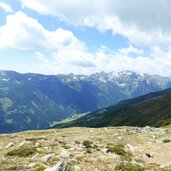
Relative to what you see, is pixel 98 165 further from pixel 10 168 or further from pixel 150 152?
pixel 150 152

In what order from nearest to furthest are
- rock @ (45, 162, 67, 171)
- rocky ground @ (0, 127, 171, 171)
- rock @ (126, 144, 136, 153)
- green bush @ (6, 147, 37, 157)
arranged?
rock @ (45, 162, 67, 171) < rocky ground @ (0, 127, 171, 171) < green bush @ (6, 147, 37, 157) < rock @ (126, 144, 136, 153)

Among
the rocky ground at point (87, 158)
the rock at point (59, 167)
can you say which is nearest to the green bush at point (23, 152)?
the rocky ground at point (87, 158)

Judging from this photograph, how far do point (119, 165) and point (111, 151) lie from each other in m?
9.63

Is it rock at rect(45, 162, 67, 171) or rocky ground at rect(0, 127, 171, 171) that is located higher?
rock at rect(45, 162, 67, 171)

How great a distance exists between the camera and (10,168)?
81.1 ft

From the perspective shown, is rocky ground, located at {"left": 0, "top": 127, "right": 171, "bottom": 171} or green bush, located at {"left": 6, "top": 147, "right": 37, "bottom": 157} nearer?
rocky ground, located at {"left": 0, "top": 127, "right": 171, "bottom": 171}

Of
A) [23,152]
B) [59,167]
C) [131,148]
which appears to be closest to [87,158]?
[23,152]

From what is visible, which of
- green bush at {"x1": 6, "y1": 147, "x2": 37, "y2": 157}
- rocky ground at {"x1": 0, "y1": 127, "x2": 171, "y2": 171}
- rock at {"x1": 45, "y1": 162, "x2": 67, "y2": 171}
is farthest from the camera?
green bush at {"x1": 6, "y1": 147, "x2": 37, "y2": 157}

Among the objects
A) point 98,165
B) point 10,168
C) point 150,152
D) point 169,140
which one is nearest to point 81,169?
point 98,165

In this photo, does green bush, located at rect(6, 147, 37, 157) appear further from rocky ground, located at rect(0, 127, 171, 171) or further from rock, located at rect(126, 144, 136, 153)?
rock, located at rect(126, 144, 136, 153)

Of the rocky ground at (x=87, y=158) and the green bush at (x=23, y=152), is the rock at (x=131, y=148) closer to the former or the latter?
the rocky ground at (x=87, y=158)

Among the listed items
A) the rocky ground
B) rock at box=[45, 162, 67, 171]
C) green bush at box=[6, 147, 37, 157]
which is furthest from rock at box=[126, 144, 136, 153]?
rock at box=[45, 162, 67, 171]

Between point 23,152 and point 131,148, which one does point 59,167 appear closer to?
point 23,152

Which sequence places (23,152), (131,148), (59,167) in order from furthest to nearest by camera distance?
(131,148), (23,152), (59,167)
